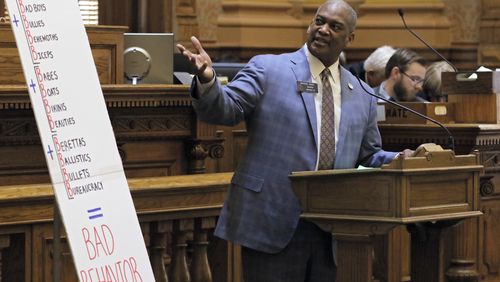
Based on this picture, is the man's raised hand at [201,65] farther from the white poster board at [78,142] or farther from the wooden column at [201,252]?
the wooden column at [201,252]

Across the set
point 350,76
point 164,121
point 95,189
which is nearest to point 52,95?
point 95,189

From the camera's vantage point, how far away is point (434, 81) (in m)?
7.01

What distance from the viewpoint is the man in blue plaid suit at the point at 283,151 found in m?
3.77

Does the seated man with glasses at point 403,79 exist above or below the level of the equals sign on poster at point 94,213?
above

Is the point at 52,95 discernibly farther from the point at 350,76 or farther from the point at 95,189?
the point at 350,76

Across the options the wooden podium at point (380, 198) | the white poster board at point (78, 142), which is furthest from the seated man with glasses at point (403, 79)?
the white poster board at point (78, 142)

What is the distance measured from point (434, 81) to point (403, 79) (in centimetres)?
23

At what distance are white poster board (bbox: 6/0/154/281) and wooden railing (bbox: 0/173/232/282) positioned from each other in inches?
34.7

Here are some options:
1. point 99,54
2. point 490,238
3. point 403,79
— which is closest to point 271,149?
point 490,238

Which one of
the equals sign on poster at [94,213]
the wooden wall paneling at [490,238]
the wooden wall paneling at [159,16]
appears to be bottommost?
the wooden wall paneling at [490,238]

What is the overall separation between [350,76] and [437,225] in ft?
1.84

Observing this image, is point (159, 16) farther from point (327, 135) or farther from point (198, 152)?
point (327, 135)

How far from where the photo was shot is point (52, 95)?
2994mm

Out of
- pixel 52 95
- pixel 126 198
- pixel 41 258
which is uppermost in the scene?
pixel 52 95
